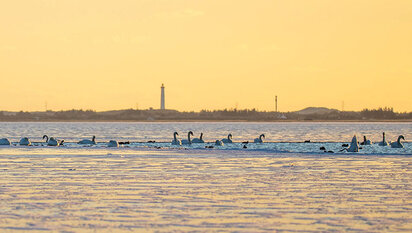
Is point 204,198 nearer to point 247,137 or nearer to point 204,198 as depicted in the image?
point 204,198

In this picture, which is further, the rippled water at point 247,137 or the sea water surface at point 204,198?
the rippled water at point 247,137

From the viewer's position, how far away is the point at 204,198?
54.6 ft

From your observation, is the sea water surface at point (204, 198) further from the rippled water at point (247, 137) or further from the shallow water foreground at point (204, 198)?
the rippled water at point (247, 137)

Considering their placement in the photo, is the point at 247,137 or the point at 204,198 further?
the point at 247,137

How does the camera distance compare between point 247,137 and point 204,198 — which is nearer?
point 204,198

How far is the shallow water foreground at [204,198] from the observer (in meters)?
13.2

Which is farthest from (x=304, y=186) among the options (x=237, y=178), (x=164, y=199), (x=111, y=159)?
(x=111, y=159)

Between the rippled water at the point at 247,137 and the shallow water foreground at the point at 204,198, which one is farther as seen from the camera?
the rippled water at the point at 247,137

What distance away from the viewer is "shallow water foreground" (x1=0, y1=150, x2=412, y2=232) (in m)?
13.2

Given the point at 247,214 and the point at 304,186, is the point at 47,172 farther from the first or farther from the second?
the point at 247,214

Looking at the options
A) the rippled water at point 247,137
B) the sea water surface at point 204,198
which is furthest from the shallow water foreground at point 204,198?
the rippled water at point 247,137

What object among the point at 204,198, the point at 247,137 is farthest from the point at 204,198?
the point at 247,137

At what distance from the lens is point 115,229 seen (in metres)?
12.6

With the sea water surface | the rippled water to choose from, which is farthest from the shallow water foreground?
the rippled water
